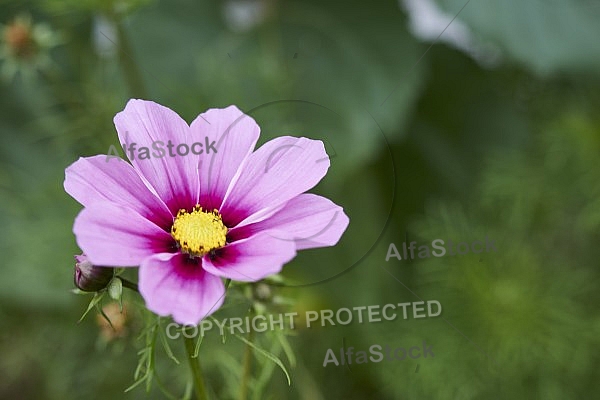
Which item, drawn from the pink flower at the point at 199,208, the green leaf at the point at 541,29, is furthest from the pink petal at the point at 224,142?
the green leaf at the point at 541,29

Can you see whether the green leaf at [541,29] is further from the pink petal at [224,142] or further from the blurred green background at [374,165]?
the pink petal at [224,142]

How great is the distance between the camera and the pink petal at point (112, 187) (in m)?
0.33

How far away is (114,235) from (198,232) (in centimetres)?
5

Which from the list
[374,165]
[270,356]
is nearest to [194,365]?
[270,356]

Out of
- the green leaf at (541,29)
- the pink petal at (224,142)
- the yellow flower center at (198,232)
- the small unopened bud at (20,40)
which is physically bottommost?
→ the yellow flower center at (198,232)

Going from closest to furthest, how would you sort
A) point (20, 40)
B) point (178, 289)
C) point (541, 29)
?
point (178, 289)
point (20, 40)
point (541, 29)

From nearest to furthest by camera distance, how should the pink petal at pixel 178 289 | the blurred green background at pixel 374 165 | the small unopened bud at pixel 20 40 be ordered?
the pink petal at pixel 178 289 → the small unopened bud at pixel 20 40 → the blurred green background at pixel 374 165

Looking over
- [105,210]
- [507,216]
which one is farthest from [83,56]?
[105,210]

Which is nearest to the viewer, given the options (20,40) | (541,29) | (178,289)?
(178,289)

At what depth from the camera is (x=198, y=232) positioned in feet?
1.16

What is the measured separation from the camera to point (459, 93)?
1.03 meters

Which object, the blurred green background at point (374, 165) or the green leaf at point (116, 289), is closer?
the green leaf at point (116, 289)

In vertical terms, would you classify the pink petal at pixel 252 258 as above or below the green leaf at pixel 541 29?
below

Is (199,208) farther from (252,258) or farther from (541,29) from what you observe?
(541,29)
